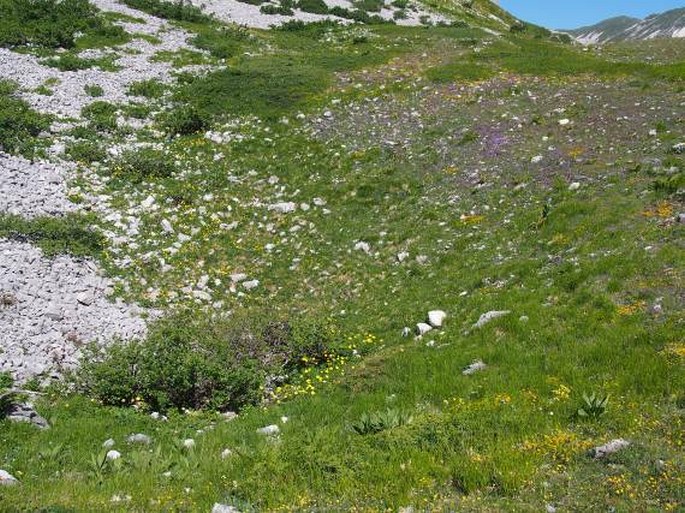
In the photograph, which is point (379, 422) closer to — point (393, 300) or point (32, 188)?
point (393, 300)

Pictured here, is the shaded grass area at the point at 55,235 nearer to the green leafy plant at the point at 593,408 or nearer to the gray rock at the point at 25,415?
the gray rock at the point at 25,415

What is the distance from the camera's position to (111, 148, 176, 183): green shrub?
23578 millimetres

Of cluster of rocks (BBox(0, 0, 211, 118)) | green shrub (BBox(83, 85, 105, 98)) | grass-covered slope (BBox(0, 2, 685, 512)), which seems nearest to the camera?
grass-covered slope (BBox(0, 2, 685, 512))

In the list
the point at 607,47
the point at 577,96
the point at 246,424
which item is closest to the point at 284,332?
the point at 246,424

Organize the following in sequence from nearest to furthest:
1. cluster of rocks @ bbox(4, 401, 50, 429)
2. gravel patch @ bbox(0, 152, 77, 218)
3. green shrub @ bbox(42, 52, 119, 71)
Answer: cluster of rocks @ bbox(4, 401, 50, 429) → gravel patch @ bbox(0, 152, 77, 218) → green shrub @ bbox(42, 52, 119, 71)

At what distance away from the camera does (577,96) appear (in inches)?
1062

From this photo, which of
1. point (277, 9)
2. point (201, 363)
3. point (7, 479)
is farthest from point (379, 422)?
point (277, 9)

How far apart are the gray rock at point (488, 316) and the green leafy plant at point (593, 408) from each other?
172 inches

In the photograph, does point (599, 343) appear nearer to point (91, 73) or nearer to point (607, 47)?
point (91, 73)

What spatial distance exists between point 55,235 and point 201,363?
8178 mm

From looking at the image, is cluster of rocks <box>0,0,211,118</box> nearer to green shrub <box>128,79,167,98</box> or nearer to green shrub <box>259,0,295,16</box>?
green shrub <box>128,79,167,98</box>

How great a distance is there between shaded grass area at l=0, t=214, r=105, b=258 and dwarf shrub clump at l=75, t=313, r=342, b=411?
14.5 ft

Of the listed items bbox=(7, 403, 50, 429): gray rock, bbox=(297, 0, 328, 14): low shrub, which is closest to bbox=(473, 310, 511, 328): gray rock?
bbox=(7, 403, 50, 429): gray rock

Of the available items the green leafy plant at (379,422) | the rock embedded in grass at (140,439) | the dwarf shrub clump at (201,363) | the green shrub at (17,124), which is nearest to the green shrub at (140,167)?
the green shrub at (17,124)
